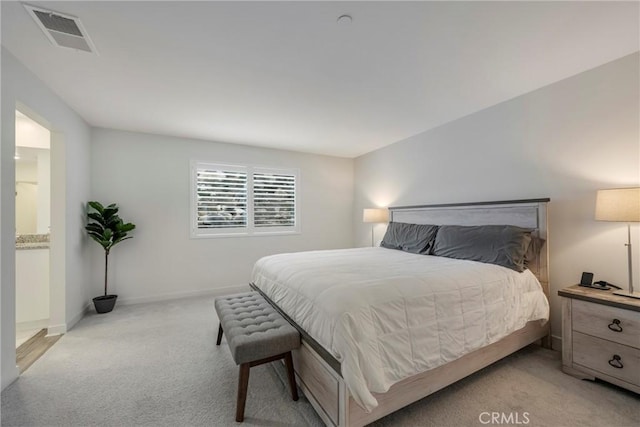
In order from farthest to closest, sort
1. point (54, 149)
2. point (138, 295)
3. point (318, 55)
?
point (138, 295) < point (54, 149) < point (318, 55)

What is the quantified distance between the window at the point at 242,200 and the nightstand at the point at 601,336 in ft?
12.6

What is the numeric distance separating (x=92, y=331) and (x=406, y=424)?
3252 mm

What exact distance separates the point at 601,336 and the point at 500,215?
128 cm

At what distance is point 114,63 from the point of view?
2150 millimetres

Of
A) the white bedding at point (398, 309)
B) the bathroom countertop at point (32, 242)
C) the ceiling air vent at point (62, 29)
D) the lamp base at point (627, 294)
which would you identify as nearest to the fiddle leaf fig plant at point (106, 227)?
the bathroom countertop at point (32, 242)

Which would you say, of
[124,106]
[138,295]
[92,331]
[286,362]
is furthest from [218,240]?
[286,362]

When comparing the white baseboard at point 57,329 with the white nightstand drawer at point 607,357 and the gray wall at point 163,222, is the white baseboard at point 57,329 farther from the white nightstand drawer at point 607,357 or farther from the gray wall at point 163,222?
the white nightstand drawer at point 607,357

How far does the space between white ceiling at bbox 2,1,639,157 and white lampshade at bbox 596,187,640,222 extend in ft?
3.65

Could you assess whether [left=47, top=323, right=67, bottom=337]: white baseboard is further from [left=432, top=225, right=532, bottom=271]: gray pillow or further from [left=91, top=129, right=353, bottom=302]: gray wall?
[left=432, top=225, right=532, bottom=271]: gray pillow

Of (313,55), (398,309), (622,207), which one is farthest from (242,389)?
(622,207)

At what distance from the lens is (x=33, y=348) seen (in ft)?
8.16

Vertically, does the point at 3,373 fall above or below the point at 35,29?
below

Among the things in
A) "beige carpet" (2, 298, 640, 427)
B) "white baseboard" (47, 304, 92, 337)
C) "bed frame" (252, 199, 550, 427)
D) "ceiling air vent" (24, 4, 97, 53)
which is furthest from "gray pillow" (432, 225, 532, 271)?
"white baseboard" (47, 304, 92, 337)

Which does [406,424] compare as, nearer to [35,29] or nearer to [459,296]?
[459,296]
